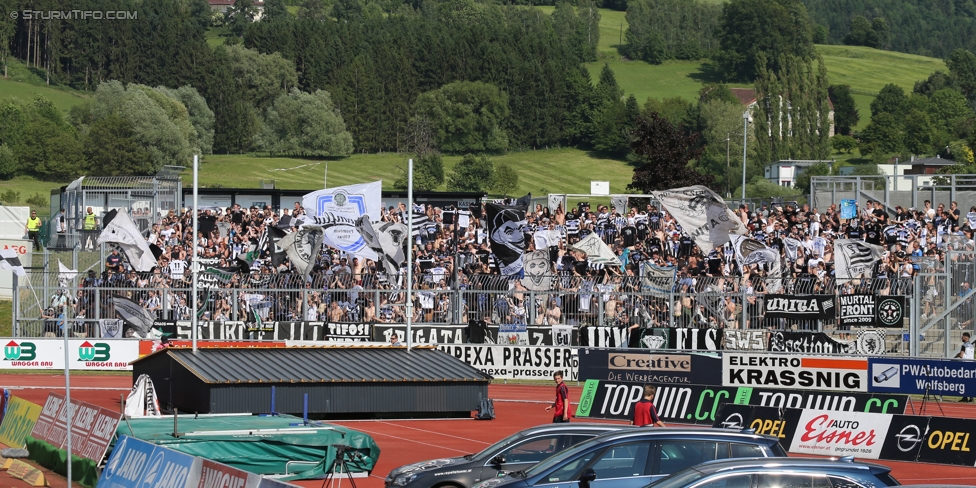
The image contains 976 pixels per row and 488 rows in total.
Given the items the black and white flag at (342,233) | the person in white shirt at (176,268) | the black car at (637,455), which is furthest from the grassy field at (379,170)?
A: the black car at (637,455)

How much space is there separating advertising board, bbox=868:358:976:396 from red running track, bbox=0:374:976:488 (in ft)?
1.96

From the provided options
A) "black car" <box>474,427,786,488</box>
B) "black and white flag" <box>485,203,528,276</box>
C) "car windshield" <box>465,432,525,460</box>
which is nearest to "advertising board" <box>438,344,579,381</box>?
"black and white flag" <box>485,203,528,276</box>

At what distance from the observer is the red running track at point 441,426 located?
19734 mm

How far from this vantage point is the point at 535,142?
512 feet

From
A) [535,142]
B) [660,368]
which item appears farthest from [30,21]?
[660,368]

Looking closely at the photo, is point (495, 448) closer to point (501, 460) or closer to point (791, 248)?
point (501, 460)

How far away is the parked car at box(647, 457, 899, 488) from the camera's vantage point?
11.0 meters

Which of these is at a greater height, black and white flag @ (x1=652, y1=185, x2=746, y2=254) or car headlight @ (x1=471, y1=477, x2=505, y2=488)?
black and white flag @ (x1=652, y1=185, x2=746, y2=254)

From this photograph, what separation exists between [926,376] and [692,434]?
14.6 meters

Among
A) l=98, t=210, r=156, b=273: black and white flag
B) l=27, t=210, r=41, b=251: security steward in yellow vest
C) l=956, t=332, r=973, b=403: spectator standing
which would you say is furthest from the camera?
l=27, t=210, r=41, b=251: security steward in yellow vest

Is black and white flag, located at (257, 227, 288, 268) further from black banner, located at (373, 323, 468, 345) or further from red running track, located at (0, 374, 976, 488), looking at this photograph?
red running track, located at (0, 374, 976, 488)

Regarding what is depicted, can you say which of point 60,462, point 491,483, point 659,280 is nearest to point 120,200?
point 659,280

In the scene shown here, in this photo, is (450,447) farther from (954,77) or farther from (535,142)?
(954,77)

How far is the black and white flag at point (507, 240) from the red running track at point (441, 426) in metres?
3.61
